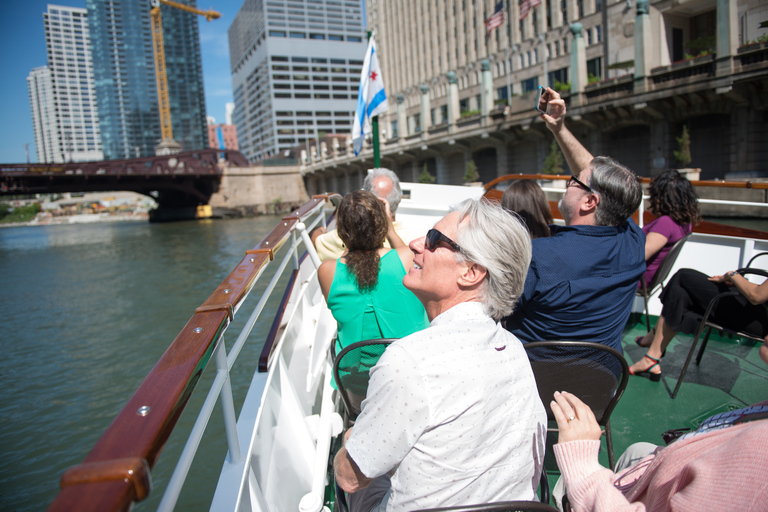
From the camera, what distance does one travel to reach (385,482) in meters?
1.17

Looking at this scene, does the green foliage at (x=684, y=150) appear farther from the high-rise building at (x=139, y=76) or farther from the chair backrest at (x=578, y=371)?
the high-rise building at (x=139, y=76)

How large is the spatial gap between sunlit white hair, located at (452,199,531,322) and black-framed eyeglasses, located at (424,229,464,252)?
0.4 inches

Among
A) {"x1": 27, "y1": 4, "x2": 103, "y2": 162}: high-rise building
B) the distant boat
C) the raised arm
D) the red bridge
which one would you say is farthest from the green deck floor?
{"x1": 27, "y1": 4, "x2": 103, "y2": 162}: high-rise building

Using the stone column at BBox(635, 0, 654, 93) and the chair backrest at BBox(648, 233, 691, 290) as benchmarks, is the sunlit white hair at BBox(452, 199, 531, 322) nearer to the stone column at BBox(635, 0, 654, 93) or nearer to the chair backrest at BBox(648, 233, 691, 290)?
the chair backrest at BBox(648, 233, 691, 290)

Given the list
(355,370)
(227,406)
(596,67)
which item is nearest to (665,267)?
(355,370)

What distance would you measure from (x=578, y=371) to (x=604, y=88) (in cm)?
2038

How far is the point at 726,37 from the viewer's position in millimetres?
14406

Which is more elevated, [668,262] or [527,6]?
[527,6]

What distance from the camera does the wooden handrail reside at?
53 centimetres

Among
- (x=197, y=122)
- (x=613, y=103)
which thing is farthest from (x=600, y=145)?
(x=197, y=122)

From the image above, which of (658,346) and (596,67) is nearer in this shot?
(658,346)

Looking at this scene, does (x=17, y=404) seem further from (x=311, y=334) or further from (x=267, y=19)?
(x=267, y=19)

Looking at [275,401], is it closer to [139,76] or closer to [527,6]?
[527,6]

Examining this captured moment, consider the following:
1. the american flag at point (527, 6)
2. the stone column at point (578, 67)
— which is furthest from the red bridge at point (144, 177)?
the stone column at point (578, 67)
